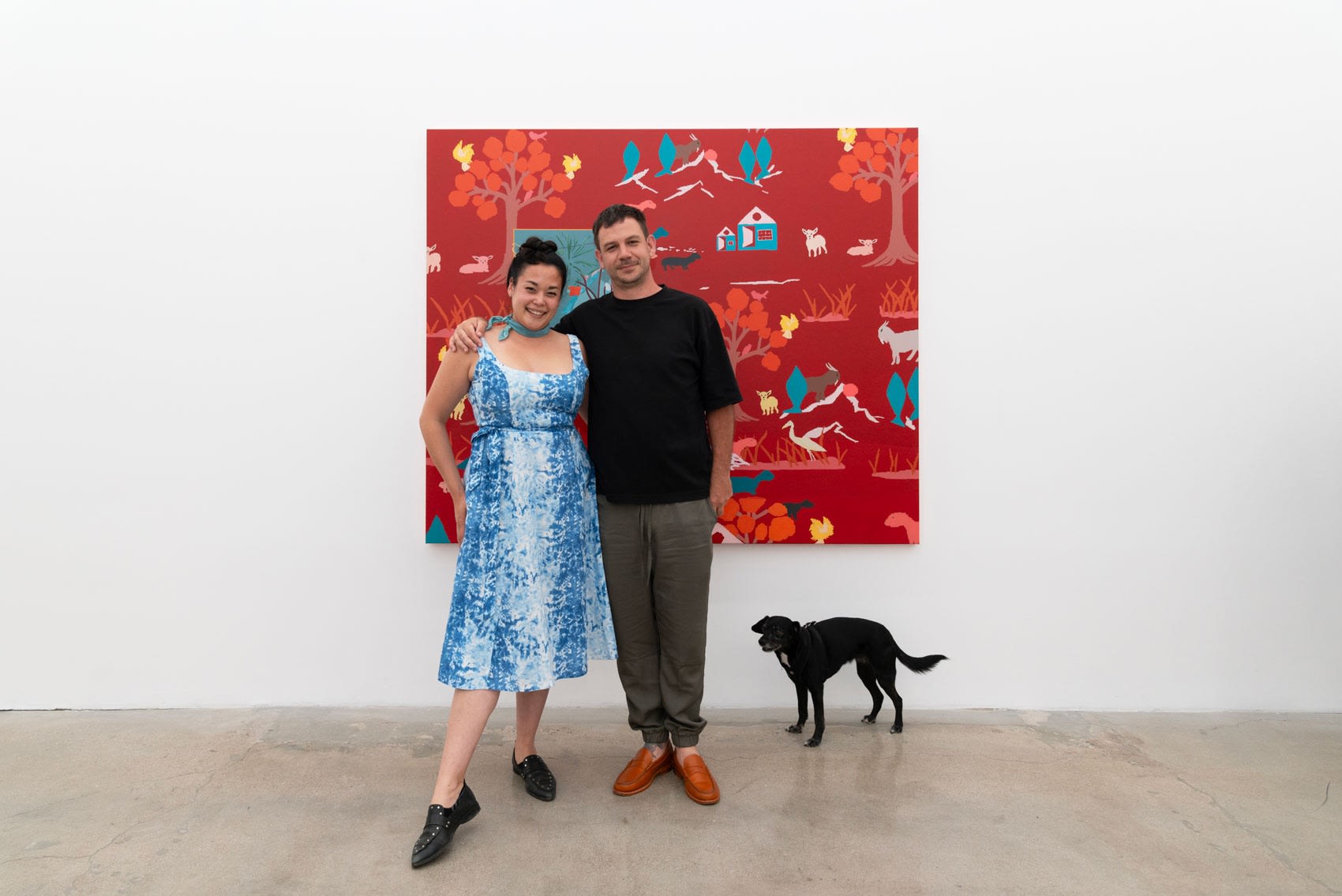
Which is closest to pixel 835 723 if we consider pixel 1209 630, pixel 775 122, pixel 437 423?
pixel 1209 630

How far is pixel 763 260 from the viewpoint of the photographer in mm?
2773

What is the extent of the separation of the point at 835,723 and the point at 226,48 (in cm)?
325

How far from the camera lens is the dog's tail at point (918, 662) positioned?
262cm

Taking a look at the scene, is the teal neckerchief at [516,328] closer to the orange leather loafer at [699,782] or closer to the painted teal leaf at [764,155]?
the painted teal leaf at [764,155]

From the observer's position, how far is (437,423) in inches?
83.8

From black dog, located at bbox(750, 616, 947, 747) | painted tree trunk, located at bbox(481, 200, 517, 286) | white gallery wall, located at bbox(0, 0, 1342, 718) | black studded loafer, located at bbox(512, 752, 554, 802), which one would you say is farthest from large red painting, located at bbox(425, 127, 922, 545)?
black studded loafer, located at bbox(512, 752, 554, 802)

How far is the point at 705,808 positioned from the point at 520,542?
90 centimetres

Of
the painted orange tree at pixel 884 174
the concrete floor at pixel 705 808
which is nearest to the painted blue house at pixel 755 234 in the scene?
the painted orange tree at pixel 884 174

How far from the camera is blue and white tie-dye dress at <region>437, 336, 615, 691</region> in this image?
2027 millimetres

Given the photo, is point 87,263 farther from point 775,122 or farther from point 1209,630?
point 1209,630

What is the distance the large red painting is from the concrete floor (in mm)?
767

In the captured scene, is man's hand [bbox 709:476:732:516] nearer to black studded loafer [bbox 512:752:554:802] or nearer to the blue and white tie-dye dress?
the blue and white tie-dye dress

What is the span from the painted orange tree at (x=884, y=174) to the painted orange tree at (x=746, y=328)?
0.42m

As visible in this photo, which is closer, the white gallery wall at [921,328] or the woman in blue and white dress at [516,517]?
the woman in blue and white dress at [516,517]
